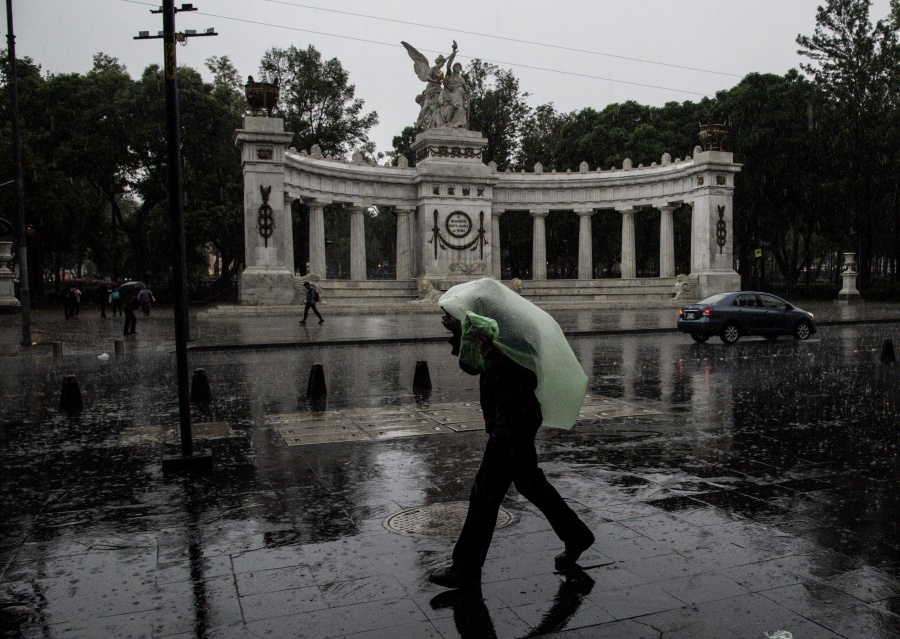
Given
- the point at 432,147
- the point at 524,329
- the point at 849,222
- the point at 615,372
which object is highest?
the point at 432,147

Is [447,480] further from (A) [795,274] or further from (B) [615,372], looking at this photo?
(A) [795,274]

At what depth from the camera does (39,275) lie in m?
49.2

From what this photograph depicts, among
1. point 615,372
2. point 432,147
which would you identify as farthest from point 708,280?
point 615,372

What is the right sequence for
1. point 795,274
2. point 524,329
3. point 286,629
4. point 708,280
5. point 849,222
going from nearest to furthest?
point 286,629 < point 524,329 < point 708,280 < point 849,222 < point 795,274

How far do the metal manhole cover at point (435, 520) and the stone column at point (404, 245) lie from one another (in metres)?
38.9

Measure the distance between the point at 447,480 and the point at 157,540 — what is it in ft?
8.10

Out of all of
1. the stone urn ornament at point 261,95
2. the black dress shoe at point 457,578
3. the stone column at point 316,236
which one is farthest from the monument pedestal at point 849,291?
the black dress shoe at point 457,578

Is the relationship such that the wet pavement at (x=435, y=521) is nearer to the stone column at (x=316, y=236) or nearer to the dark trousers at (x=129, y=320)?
the dark trousers at (x=129, y=320)

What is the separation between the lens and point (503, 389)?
4.68 meters

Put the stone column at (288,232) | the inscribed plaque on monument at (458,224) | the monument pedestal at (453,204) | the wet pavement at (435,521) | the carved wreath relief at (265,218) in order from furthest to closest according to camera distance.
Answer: the inscribed plaque on monument at (458,224) → the monument pedestal at (453,204) → the stone column at (288,232) → the carved wreath relief at (265,218) → the wet pavement at (435,521)

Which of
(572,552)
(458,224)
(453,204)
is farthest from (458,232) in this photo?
(572,552)

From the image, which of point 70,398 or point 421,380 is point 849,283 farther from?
point 70,398

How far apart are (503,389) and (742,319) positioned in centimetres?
1831

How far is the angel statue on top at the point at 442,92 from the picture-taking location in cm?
4328
